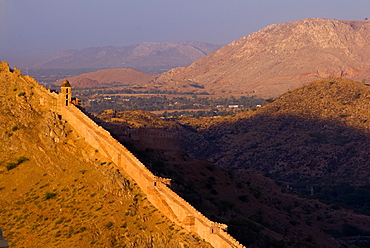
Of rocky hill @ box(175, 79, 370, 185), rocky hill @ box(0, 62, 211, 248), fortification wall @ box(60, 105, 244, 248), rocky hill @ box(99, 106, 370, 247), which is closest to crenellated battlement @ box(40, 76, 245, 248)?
fortification wall @ box(60, 105, 244, 248)

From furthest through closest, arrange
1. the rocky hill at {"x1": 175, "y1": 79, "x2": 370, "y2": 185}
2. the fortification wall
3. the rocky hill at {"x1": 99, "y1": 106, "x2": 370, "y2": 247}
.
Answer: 1. the rocky hill at {"x1": 175, "y1": 79, "x2": 370, "y2": 185}
2. the rocky hill at {"x1": 99, "y1": 106, "x2": 370, "y2": 247}
3. the fortification wall

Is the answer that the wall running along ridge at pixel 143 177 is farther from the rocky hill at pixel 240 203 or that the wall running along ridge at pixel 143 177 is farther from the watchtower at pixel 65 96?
the rocky hill at pixel 240 203

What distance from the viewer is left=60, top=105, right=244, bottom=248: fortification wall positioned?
3167 centimetres

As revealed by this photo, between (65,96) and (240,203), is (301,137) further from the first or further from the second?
(65,96)

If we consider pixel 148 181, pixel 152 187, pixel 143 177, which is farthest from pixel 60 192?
pixel 152 187

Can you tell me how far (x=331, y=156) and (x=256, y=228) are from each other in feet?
187

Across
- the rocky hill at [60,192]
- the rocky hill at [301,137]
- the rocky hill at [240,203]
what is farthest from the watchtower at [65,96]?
the rocky hill at [301,137]

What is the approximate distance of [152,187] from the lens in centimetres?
3612

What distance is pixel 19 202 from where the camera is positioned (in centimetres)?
3894

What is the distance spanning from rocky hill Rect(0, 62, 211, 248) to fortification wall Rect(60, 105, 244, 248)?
36cm

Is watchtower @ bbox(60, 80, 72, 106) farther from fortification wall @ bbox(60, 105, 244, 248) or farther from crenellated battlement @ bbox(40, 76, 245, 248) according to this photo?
fortification wall @ bbox(60, 105, 244, 248)

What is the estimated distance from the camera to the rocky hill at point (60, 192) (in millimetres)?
34594

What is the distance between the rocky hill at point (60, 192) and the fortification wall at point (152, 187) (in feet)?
1.18

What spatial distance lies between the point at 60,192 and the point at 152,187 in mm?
5826
